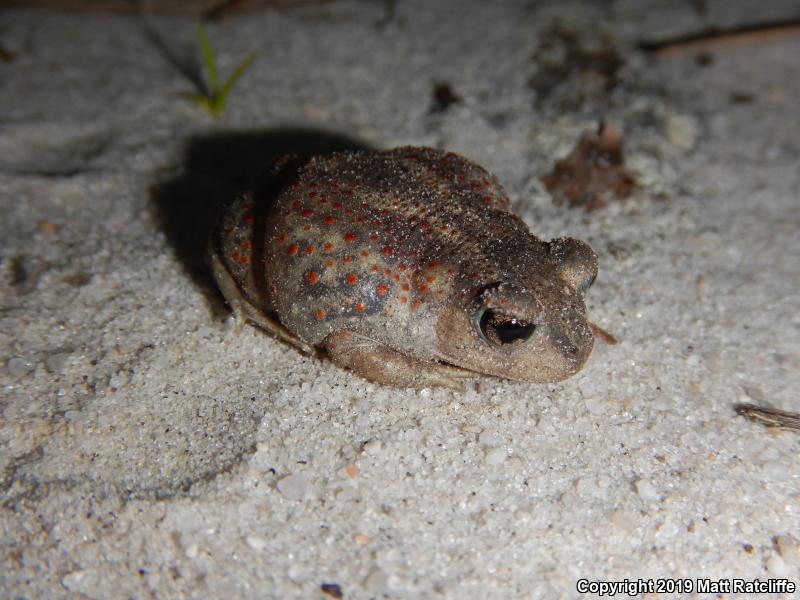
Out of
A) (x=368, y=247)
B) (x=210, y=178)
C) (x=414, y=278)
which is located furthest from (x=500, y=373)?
(x=210, y=178)

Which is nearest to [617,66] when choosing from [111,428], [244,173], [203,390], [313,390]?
[244,173]

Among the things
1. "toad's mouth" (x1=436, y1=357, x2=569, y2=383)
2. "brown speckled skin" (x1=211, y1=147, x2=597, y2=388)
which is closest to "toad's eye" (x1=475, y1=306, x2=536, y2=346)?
"brown speckled skin" (x1=211, y1=147, x2=597, y2=388)

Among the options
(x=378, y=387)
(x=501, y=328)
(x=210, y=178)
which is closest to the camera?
(x=501, y=328)

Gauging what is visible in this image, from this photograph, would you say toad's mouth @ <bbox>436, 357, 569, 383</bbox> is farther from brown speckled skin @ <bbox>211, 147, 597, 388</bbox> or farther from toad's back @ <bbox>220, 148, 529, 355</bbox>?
toad's back @ <bbox>220, 148, 529, 355</bbox>

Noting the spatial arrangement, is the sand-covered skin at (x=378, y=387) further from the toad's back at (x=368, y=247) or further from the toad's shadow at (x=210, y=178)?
the toad's back at (x=368, y=247)

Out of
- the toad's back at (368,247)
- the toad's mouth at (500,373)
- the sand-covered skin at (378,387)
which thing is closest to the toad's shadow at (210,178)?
the sand-covered skin at (378,387)

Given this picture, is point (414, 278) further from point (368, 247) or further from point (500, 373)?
point (500, 373)
